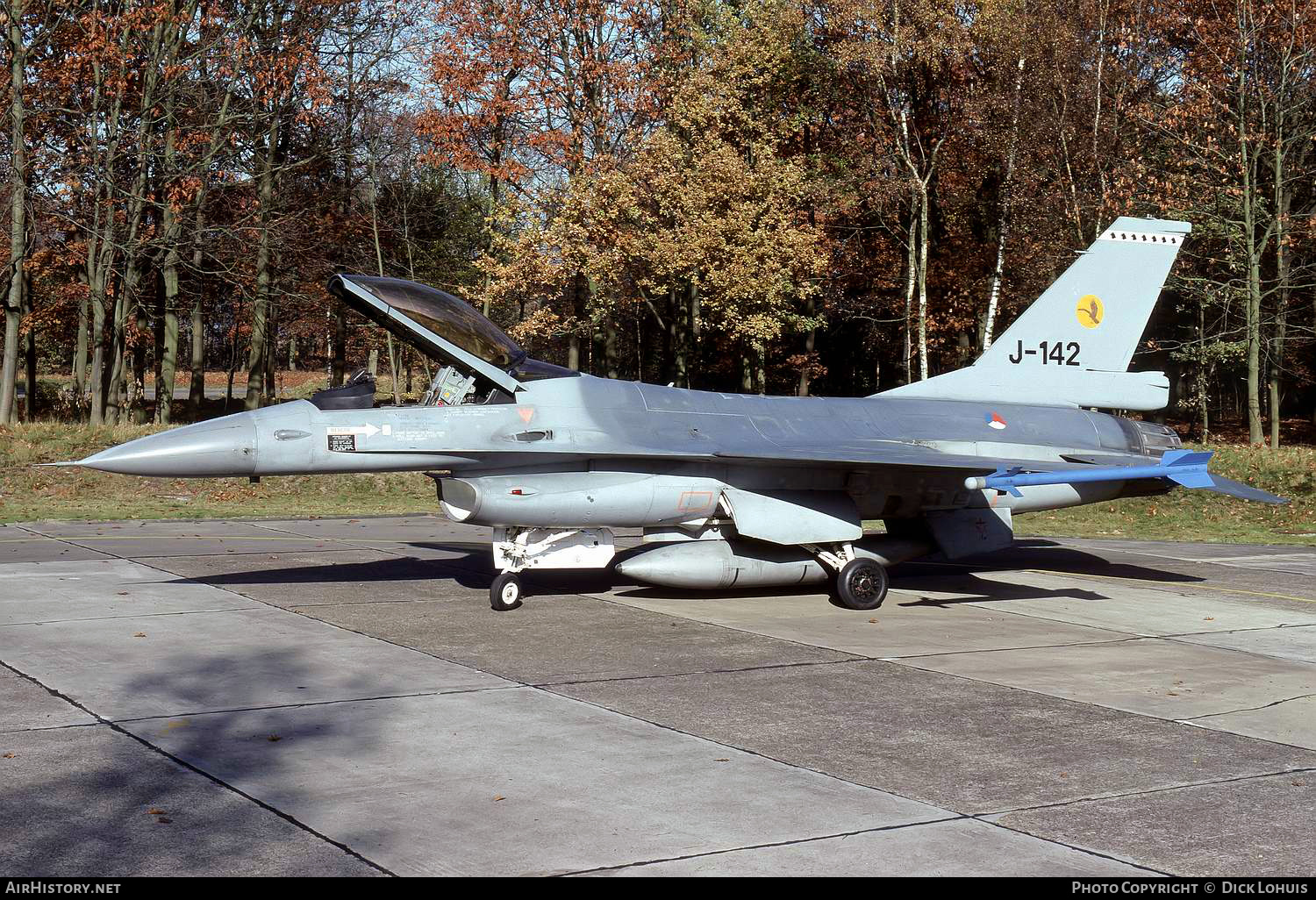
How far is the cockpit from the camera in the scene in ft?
40.8

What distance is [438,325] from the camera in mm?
12555

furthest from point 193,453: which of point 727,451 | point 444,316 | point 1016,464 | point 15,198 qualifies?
point 15,198

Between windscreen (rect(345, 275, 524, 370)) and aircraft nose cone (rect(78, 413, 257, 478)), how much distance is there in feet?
6.13

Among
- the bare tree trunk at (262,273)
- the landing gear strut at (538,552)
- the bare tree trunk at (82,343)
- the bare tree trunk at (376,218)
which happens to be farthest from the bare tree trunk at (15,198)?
the landing gear strut at (538,552)

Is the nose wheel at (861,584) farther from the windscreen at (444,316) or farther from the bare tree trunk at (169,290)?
the bare tree trunk at (169,290)

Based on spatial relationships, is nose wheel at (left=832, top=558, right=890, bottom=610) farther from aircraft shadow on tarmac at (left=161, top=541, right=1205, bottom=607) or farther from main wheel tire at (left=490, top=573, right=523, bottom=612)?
main wheel tire at (left=490, top=573, right=523, bottom=612)

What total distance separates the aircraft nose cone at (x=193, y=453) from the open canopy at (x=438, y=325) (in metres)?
1.69

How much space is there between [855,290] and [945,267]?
4.06 metres

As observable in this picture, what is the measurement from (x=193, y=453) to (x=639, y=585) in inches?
229

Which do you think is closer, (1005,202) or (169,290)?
(1005,202)

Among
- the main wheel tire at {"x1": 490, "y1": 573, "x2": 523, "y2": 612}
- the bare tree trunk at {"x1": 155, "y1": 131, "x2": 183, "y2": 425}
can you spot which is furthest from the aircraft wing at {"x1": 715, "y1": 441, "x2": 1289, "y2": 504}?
the bare tree trunk at {"x1": 155, "y1": 131, "x2": 183, "y2": 425}

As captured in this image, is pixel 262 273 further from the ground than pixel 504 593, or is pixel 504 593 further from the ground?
pixel 262 273

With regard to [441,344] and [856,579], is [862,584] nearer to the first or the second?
[856,579]

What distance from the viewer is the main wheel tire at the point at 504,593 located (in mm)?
12797
